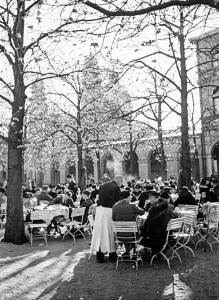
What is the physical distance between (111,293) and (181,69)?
13.2 meters

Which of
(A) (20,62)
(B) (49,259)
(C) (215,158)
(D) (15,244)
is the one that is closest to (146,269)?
(B) (49,259)

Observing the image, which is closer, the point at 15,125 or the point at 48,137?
the point at 15,125

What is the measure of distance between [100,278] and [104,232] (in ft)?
4.87

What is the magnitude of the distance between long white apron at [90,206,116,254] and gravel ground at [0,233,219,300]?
358 millimetres

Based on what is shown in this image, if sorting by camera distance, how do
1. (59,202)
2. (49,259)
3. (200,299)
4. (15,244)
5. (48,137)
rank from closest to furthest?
(200,299), (49,259), (15,244), (59,202), (48,137)

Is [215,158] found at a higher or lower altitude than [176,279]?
higher

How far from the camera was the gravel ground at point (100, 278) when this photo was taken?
18.7ft

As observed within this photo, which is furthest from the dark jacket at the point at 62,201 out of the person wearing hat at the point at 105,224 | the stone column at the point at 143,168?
the stone column at the point at 143,168

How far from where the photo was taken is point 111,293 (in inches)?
227

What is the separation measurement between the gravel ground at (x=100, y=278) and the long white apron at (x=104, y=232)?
0.36 metres

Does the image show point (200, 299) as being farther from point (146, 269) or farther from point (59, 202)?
point (59, 202)

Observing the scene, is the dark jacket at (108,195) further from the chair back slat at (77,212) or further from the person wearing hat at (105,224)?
the chair back slat at (77,212)

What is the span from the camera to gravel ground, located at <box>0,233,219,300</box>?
569 centimetres

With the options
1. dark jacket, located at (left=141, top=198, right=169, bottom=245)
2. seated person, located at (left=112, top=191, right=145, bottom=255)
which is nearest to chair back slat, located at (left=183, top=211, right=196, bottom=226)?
dark jacket, located at (left=141, top=198, right=169, bottom=245)
